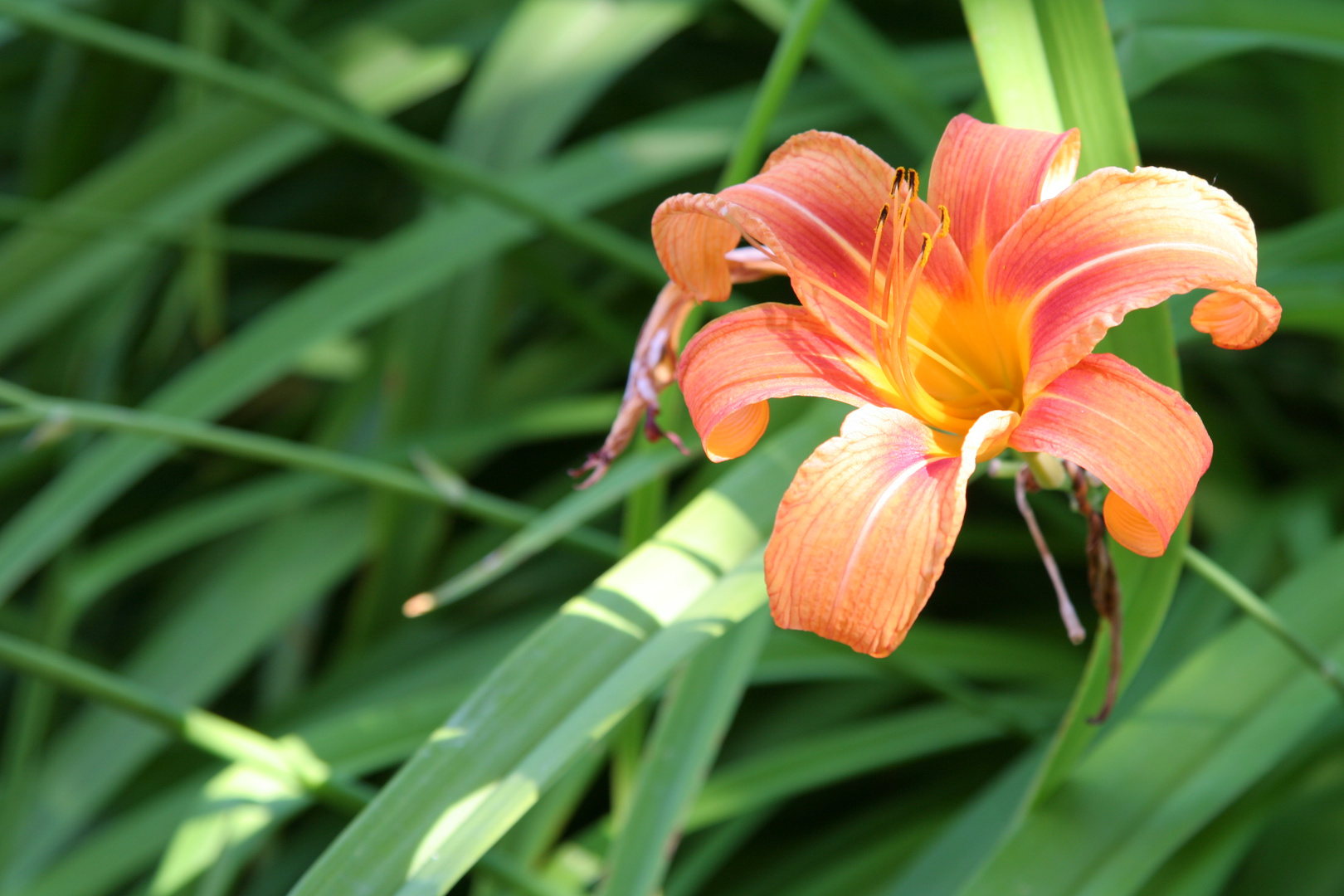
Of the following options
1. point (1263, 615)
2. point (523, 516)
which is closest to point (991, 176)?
point (1263, 615)


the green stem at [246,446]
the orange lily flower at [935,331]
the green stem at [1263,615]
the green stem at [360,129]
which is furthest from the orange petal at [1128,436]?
the green stem at [360,129]

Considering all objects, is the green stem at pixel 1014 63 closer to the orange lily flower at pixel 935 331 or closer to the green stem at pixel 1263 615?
the orange lily flower at pixel 935 331

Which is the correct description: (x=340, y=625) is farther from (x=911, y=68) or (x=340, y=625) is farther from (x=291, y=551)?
(x=911, y=68)

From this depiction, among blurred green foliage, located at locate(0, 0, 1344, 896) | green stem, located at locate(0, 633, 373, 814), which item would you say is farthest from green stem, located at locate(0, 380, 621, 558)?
green stem, located at locate(0, 633, 373, 814)

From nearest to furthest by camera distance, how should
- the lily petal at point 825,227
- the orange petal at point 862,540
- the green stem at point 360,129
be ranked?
1. the orange petal at point 862,540
2. the lily petal at point 825,227
3. the green stem at point 360,129

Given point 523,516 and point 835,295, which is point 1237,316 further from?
point 523,516

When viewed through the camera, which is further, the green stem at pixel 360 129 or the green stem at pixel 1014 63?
the green stem at pixel 360 129

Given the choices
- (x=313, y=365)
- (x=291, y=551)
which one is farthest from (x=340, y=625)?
(x=313, y=365)

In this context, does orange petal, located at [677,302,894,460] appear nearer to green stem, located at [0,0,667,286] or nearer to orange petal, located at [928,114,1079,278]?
orange petal, located at [928,114,1079,278]
